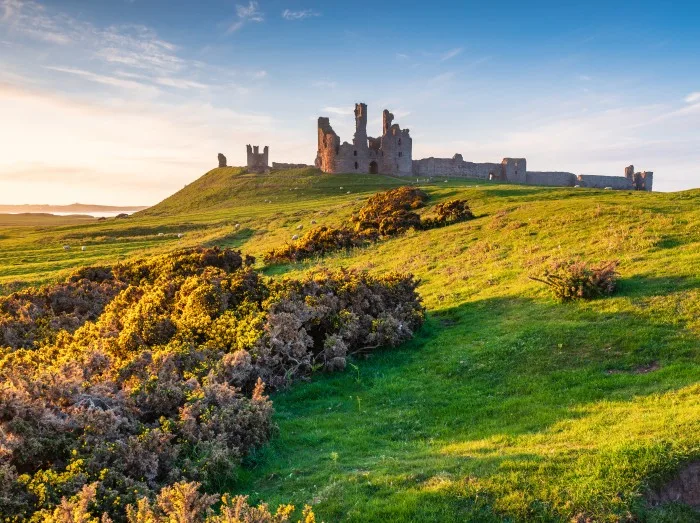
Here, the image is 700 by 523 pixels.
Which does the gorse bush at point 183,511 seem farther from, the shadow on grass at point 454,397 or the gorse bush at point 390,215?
the gorse bush at point 390,215

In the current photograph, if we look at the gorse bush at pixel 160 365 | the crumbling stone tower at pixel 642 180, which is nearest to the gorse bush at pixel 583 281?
the gorse bush at pixel 160 365

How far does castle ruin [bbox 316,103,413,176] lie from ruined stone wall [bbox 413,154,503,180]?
4.23 meters

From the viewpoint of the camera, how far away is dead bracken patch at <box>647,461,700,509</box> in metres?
7.61

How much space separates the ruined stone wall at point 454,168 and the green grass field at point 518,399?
87.7 meters

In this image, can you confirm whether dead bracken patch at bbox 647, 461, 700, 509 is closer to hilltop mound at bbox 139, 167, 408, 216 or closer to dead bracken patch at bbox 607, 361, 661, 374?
dead bracken patch at bbox 607, 361, 661, 374

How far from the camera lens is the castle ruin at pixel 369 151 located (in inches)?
4313

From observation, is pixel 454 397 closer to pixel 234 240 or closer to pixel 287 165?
pixel 234 240

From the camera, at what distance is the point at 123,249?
47.6 m

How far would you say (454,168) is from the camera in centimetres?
11438

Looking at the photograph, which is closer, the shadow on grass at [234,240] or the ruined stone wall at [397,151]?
the shadow on grass at [234,240]

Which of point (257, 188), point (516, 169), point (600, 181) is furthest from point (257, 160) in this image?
point (600, 181)

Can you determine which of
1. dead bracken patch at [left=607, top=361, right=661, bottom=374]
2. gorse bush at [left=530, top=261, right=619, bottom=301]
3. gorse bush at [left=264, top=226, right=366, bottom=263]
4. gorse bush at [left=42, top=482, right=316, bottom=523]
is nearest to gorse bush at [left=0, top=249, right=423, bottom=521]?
gorse bush at [left=42, top=482, right=316, bottom=523]

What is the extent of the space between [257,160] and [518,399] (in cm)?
11840

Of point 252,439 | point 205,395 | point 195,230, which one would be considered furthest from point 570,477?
point 195,230
